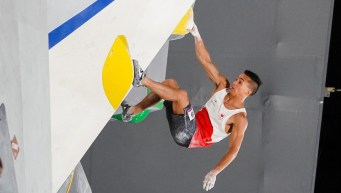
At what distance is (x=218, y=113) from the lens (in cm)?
190

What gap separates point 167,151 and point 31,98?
169 cm

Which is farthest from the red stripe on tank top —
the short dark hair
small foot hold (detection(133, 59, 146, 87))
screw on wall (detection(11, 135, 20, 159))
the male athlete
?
screw on wall (detection(11, 135, 20, 159))

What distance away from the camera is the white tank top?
188 centimetres

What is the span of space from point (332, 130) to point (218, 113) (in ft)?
1.89

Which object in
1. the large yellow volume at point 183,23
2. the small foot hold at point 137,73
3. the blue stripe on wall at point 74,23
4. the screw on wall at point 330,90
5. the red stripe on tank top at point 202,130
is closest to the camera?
the blue stripe on wall at point 74,23

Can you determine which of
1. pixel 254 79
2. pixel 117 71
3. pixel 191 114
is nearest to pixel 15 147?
pixel 117 71

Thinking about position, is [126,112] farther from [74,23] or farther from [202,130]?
[74,23]

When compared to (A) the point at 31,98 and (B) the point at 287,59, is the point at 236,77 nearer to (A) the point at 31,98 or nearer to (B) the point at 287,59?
(B) the point at 287,59

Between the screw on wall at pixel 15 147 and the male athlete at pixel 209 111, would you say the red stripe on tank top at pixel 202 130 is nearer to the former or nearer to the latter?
the male athlete at pixel 209 111

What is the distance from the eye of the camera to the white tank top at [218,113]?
1.88 meters

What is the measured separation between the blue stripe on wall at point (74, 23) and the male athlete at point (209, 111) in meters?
0.81

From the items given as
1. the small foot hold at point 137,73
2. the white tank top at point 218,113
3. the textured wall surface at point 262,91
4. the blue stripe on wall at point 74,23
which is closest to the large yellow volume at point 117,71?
the small foot hold at point 137,73

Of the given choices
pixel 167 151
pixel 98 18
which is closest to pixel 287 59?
pixel 167 151

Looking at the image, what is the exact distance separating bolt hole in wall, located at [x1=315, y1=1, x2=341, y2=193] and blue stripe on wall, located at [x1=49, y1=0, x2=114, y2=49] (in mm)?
1348
